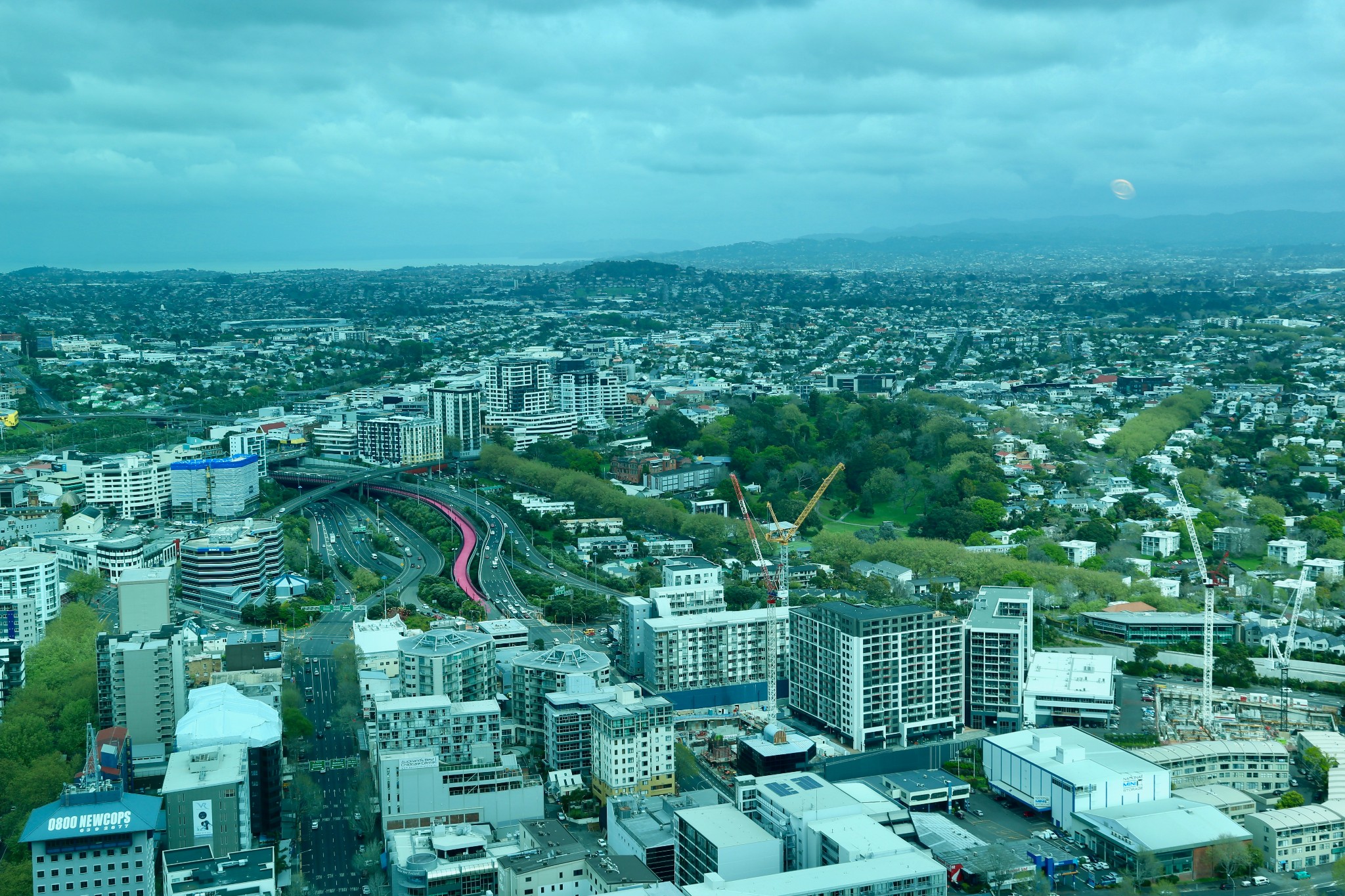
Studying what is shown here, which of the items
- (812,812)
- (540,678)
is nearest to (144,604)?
(540,678)

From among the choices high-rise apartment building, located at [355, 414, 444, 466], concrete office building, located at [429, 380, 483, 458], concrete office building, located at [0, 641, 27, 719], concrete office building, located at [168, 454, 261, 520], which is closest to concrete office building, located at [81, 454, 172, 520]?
concrete office building, located at [168, 454, 261, 520]

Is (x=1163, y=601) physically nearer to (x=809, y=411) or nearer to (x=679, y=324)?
(x=809, y=411)

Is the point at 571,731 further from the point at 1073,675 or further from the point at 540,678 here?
the point at 1073,675

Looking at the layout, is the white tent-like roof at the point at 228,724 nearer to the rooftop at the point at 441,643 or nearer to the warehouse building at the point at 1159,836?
the rooftop at the point at 441,643

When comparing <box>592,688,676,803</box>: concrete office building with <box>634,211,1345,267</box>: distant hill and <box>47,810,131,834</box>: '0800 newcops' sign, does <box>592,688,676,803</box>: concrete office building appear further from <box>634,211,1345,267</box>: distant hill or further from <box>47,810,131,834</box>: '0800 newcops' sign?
<box>634,211,1345,267</box>: distant hill

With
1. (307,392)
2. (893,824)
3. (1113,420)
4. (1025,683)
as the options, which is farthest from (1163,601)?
(307,392)

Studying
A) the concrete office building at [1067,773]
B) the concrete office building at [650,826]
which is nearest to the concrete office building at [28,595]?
the concrete office building at [650,826]

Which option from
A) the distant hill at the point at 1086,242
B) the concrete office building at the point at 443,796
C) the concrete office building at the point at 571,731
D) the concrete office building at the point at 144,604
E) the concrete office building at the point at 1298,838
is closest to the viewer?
the concrete office building at the point at 1298,838
